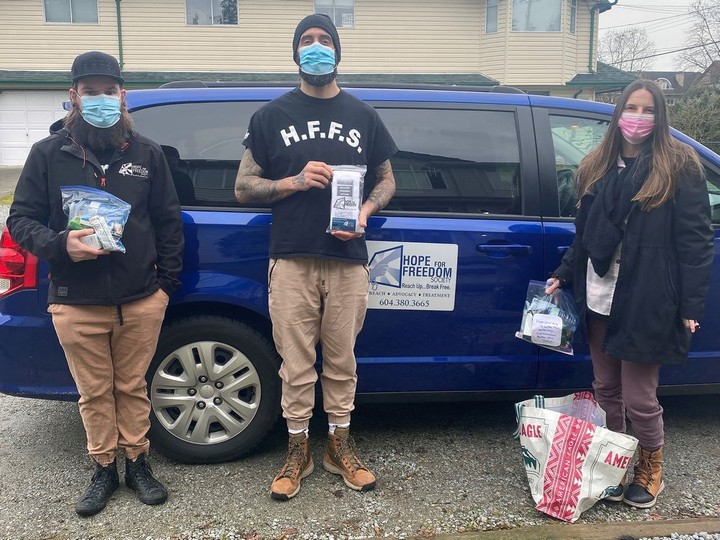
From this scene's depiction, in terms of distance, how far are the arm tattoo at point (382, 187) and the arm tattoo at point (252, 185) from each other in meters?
0.43

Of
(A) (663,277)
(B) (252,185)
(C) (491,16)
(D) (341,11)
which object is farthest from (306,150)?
(C) (491,16)

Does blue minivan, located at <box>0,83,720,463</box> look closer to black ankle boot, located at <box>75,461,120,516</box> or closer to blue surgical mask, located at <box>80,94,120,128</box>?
black ankle boot, located at <box>75,461,120,516</box>

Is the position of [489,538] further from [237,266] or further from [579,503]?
[237,266]

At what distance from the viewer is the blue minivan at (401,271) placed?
117 inches

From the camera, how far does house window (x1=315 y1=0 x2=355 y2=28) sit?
1673cm

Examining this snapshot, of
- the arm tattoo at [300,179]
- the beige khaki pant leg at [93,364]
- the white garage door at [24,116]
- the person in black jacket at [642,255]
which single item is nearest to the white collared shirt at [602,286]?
the person in black jacket at [642,255]

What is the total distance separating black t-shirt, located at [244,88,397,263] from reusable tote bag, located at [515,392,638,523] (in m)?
1.10

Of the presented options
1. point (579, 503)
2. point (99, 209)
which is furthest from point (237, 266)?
point (579, 503)

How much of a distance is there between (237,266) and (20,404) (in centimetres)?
202

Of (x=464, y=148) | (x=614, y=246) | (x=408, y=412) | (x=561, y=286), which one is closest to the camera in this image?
(x=614, y=246)

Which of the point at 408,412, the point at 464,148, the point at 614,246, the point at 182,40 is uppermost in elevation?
the point at 182,40

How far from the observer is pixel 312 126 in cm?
271

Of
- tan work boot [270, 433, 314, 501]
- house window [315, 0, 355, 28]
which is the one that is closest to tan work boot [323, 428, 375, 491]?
tan work boot [270, 433, 314, 501]

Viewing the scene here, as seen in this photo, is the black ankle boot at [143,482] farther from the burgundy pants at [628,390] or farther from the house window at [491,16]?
the house window at [491,16]
